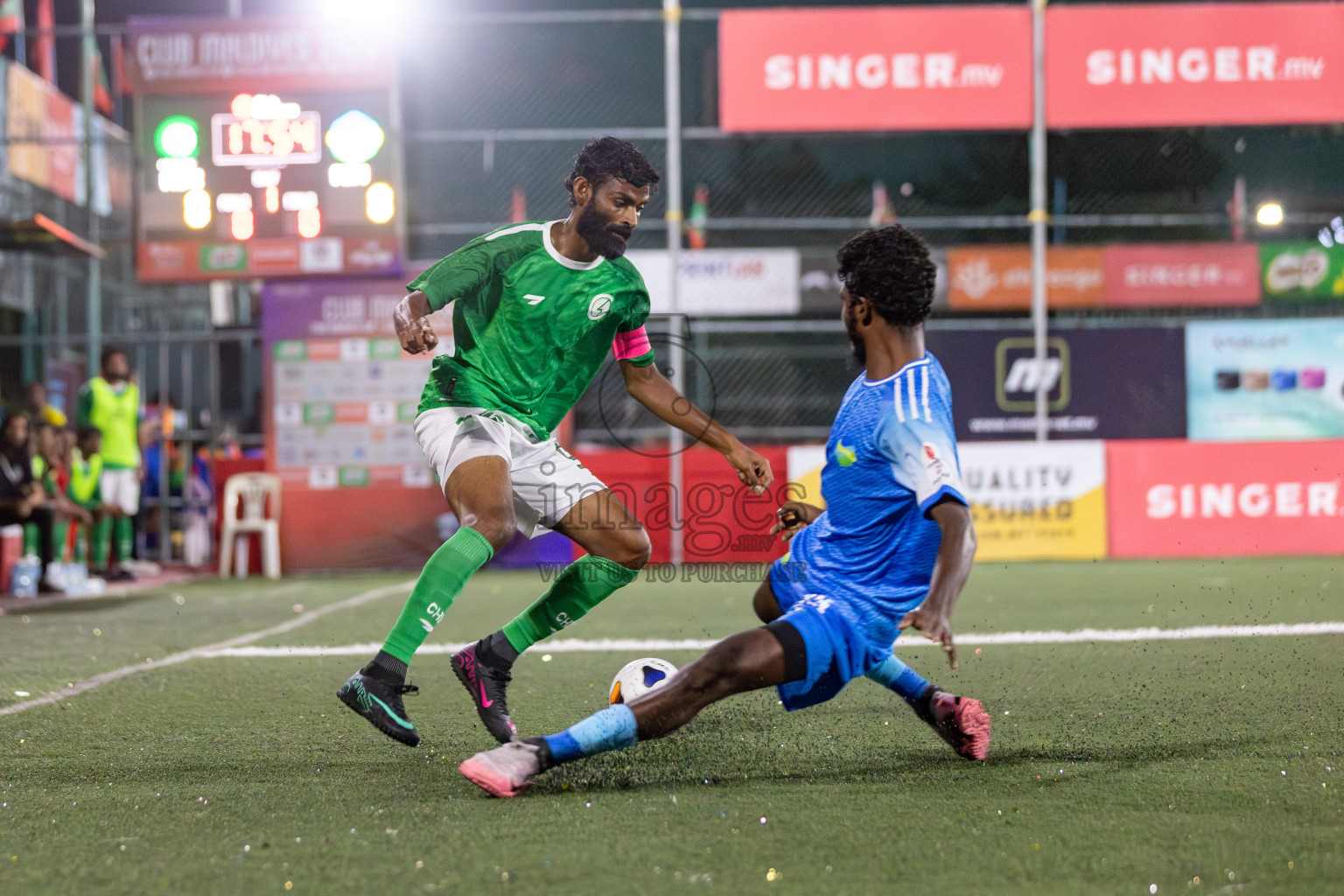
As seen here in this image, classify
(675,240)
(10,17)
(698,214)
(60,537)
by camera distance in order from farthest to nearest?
A: (10,17), (698,214), (675,240), (60,537)

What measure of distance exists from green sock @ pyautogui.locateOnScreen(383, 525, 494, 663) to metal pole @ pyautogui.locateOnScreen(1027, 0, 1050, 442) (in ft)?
29.0

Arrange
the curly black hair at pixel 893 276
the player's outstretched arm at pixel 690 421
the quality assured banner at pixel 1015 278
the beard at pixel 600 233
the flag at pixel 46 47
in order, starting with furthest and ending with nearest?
1. the flag at pixel 46 47
2. the quality assured banner at pixel 1015 278
3. the beard at pixel 600 233
4. the player's outstretched arm at pixel 690 421
5. the curly black hair at pixel 893 276

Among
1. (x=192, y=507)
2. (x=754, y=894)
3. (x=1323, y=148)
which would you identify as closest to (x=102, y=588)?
(x=192, y=507)

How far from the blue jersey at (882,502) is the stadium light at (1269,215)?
1018 centimetres

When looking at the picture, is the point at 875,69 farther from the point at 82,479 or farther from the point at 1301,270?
the point at 82,479

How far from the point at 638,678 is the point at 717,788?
860mm

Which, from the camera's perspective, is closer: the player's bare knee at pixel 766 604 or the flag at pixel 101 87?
the player's bare knee at pixel 766 604

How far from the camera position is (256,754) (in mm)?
3375

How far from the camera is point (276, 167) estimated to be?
10961mm

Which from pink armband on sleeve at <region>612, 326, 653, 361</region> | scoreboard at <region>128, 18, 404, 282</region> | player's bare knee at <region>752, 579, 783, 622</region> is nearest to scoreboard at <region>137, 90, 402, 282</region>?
scoreboard at <region>128, 18, 404, 282</region>

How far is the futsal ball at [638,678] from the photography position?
3.66 metres

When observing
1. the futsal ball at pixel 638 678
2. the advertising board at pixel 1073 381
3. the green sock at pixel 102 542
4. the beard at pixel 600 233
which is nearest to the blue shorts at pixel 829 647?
the futsal ball at pixel 638 678

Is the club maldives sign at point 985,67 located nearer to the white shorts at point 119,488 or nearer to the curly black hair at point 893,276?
the white shorts at point 119,488

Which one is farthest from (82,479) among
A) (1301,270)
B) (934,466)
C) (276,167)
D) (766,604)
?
(1301,270)
